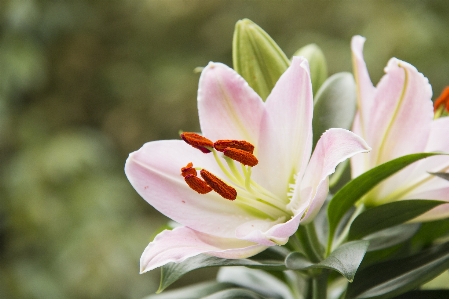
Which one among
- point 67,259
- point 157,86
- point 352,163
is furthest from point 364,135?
point 157,86

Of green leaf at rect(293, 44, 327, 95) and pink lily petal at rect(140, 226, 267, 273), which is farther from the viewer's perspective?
green leaf at rect(293, 44, 327, 95)

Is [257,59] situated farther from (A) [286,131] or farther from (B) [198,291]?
(B) [198,291]

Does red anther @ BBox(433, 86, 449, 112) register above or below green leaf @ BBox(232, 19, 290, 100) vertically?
below

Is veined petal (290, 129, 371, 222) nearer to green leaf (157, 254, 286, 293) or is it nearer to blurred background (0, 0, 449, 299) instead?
green leaf (157, 254, 286, 293)

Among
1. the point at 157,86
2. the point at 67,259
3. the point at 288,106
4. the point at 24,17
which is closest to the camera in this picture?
the point at 288,106

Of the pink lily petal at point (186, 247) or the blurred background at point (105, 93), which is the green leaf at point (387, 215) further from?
the blurred background at point (105, 93)

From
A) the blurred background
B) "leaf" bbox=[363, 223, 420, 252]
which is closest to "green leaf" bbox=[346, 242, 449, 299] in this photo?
"leaf" bbox=[363, 223, 420, 252]

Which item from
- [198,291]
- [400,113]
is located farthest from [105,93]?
[400,113]

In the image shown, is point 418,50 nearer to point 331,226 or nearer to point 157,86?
point 157,86
